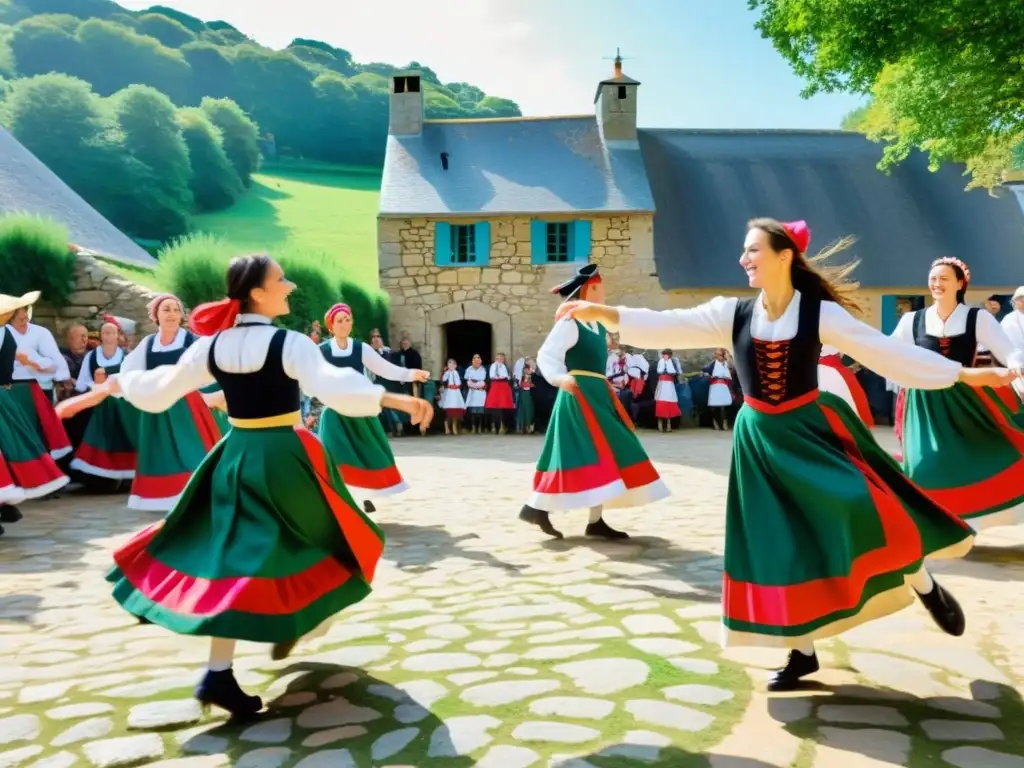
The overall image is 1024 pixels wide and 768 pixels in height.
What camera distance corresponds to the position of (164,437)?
7.07m

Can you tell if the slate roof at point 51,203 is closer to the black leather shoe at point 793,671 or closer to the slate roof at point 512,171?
the slate roof at point 512,171

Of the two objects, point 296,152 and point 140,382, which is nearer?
point 140,382

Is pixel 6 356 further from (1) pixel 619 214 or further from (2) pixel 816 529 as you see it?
(1) pixel 619 214

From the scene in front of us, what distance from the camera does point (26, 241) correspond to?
39.3 feet

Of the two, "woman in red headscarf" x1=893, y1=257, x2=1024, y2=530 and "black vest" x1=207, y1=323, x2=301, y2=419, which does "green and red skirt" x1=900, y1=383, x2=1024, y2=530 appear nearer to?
"woman in red headscarf" x1=893, y1=257, x2=1024, y2=530

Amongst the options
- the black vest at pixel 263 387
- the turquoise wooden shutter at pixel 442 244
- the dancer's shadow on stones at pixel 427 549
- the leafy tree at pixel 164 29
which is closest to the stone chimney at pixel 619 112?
the turquoise wooden shutter at pixel 442 244

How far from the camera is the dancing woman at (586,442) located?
563 centimetres

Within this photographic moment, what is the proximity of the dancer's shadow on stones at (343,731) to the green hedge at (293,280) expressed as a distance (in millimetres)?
9023

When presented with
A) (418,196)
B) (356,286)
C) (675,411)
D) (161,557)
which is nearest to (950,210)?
(675,411)

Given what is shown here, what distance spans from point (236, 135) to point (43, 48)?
56.7ft

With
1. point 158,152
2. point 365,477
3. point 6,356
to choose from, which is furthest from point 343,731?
point 158,152

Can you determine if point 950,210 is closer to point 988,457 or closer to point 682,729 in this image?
point 988,457

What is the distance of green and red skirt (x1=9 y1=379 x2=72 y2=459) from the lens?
833cm

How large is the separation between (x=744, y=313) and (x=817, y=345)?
30 centimetres
